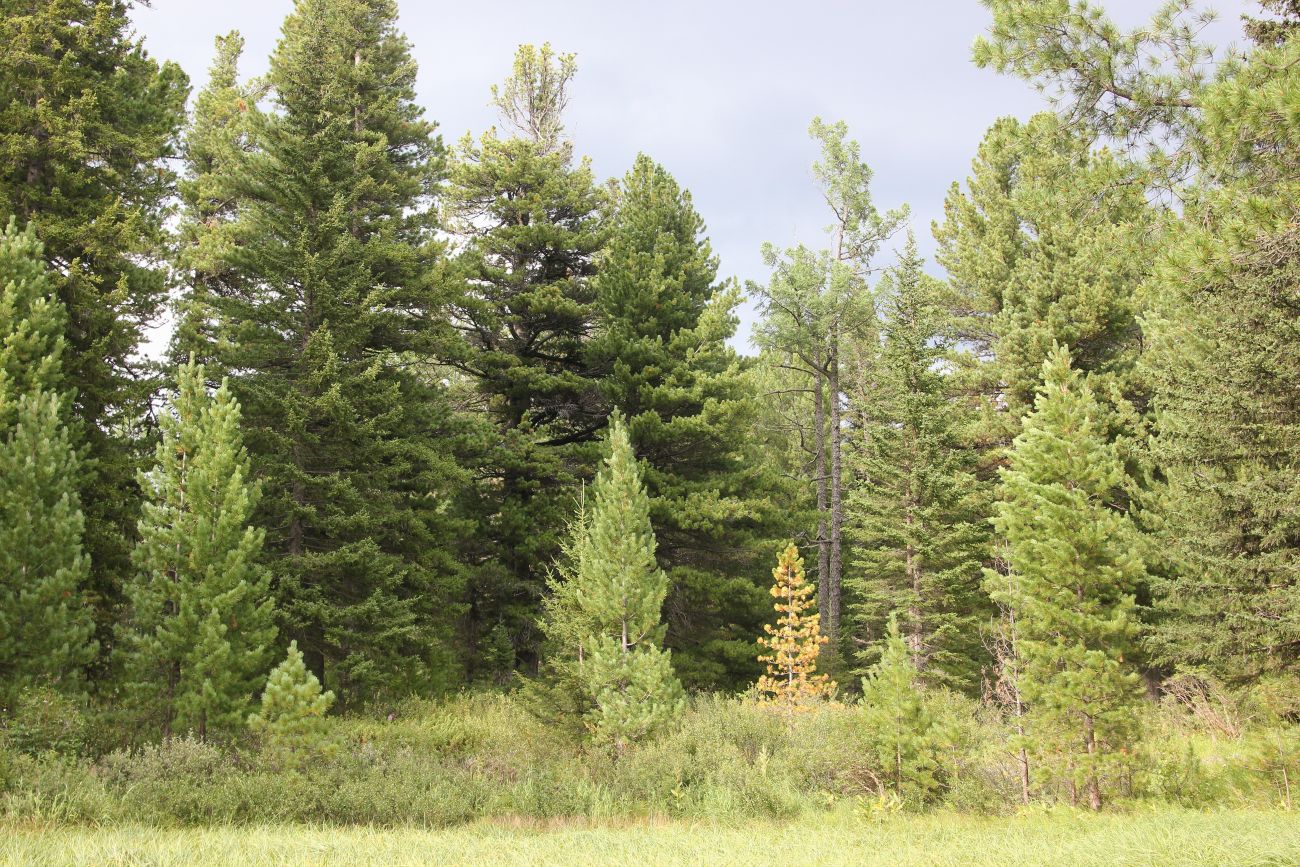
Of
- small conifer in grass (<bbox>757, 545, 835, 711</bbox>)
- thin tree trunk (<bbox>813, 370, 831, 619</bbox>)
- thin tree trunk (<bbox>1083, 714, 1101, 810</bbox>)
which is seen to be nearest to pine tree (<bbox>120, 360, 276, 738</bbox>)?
small conifer in grass (<bbox>757, 545, 835, 711</bbox>)

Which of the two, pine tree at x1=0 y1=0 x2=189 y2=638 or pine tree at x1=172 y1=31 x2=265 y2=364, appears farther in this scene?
pine tree at x1=172 y1=31 x2=265 y2=364

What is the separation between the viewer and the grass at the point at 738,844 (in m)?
5.80

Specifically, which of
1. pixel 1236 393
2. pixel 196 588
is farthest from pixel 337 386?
pixel 1236 393

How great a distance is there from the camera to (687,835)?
884 cm

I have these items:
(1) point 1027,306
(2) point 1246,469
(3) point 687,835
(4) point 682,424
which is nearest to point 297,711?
(3) point 687,835

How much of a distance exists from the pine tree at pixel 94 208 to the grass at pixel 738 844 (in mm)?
8428

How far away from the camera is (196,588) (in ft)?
40.2

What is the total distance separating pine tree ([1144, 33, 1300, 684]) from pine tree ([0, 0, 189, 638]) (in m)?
16.9

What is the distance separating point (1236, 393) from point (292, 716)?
52.7 feet

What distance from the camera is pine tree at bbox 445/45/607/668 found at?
21594 millimetres

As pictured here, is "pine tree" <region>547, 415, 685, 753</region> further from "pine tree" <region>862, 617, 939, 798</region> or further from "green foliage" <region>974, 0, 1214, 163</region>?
"green foliage" <region>974, 0, 1214, 163</region>

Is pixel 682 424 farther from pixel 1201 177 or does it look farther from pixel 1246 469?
pixel 1201 177

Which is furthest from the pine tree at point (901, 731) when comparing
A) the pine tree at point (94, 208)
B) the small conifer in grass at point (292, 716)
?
the pine tree at point (94, 208)

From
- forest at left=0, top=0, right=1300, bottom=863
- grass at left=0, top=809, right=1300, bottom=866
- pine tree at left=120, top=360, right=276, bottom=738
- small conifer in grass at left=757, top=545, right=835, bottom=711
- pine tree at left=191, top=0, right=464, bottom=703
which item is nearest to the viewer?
grass at left=0, top=809, right=1300, bottom=866
